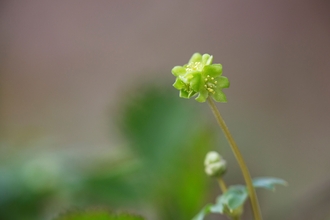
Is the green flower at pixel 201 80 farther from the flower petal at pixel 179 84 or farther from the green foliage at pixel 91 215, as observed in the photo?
the green foliage at pixel 91 215

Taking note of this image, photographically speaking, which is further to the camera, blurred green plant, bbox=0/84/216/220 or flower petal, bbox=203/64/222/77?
blurred green plant, bbox=0/84/216/220

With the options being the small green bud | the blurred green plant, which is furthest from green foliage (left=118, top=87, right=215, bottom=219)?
the small green bud

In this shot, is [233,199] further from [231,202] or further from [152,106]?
[152,106]

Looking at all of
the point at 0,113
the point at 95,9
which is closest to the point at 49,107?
the point at 0,113

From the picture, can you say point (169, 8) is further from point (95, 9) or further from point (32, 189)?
point (32, 189)

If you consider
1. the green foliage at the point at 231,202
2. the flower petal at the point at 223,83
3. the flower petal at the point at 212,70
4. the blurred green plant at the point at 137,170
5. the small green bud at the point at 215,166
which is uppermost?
the blurred green plant at the point at 137,170

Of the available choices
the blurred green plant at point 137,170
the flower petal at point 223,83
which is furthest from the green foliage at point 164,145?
the flower petal at point 223,83

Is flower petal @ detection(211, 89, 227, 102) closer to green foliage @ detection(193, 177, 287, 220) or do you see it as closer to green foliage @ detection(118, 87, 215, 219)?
green foliage @ detection(193, 177, 287, 220)
